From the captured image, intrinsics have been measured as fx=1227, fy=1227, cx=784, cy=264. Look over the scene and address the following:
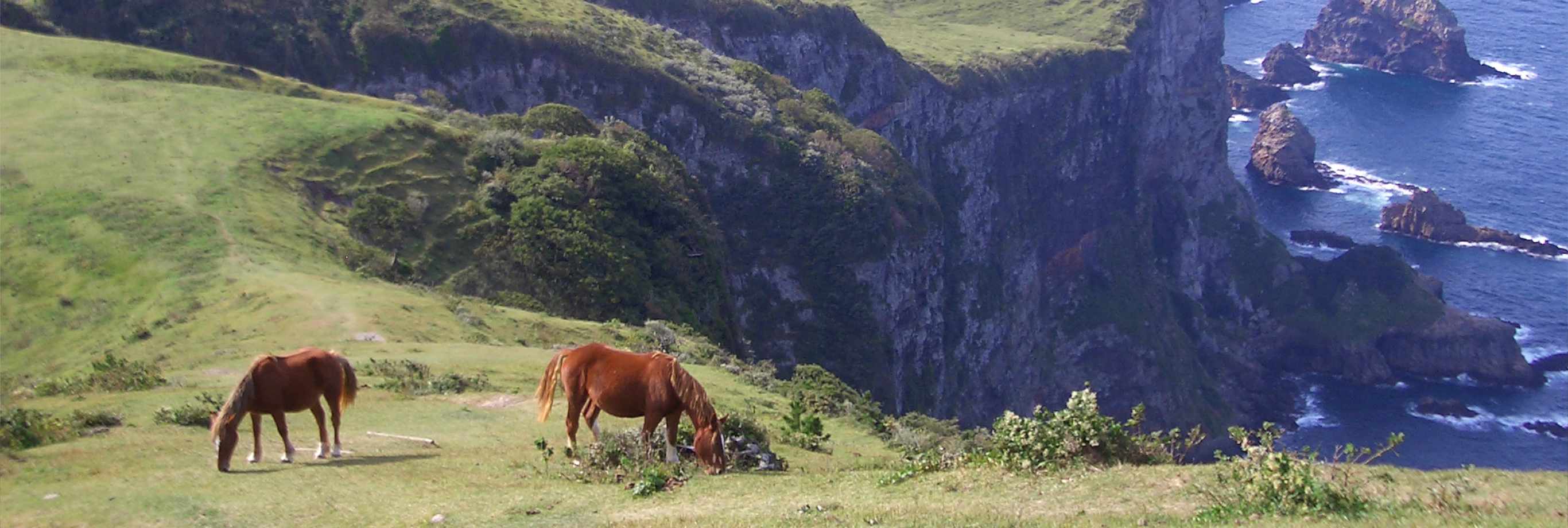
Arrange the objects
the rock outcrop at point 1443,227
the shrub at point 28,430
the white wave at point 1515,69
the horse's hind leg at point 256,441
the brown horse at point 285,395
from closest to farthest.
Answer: the brown horse at point 285,395 < the horse's hind leg at point 256,441 < the shrub at point 28,430 < the rock outcrop at point 1443,227 < the white wave at point 1515,69

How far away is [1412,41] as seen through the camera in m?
190

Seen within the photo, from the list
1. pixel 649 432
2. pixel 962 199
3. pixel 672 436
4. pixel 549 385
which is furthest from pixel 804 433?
pixel 962 199

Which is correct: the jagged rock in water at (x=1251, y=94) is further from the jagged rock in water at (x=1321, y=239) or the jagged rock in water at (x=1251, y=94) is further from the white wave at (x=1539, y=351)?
the white wave at (x=1539, y=351)

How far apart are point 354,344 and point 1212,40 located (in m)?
136

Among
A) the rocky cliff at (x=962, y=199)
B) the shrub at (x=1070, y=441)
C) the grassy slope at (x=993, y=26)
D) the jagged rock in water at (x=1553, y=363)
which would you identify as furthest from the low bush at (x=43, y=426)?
the jagged rock in water at (x=1553, y=363)

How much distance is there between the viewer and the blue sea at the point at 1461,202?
345 ft

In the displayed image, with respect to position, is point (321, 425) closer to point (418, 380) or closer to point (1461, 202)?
point (418, 380)

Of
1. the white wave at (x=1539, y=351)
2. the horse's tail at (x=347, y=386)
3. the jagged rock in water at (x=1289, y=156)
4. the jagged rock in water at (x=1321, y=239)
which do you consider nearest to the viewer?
the horse's tail at (x=347, y=386)

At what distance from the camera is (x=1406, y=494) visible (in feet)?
48.5

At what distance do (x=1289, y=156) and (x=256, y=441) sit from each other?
514ft

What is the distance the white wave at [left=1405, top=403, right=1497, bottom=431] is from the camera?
105m

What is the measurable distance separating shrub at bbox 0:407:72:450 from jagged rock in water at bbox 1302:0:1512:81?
7868 inches

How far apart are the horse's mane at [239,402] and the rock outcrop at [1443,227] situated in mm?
144031

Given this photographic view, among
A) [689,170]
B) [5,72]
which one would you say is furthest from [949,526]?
[689,170]
